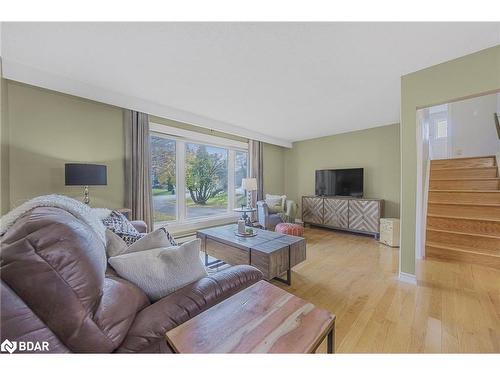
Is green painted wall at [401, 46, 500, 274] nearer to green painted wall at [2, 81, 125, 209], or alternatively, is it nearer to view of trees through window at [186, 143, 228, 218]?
view of trees through window at [186, 143, 228, 218]

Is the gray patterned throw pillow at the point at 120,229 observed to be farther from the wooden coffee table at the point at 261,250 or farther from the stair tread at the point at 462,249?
the stair tread at the point at 462,249

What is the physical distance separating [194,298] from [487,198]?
4.20m

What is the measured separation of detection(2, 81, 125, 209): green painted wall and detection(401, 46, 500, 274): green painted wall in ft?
11.7

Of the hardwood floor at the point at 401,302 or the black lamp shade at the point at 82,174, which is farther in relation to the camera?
the black lamp shade at the point at 82,174

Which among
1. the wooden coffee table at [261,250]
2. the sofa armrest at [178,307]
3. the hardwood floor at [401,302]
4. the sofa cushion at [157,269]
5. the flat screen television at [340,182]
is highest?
the flat screen television at [340,182]

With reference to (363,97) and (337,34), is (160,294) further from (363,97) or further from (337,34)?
(363,97)

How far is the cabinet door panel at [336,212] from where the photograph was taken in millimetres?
4211

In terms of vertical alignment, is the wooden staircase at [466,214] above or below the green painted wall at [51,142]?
below

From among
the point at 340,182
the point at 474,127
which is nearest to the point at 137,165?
the point at 340,182

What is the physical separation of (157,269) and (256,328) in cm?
53

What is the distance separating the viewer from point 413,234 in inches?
84.2

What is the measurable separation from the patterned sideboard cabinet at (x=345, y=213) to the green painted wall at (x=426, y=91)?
70.3 inches

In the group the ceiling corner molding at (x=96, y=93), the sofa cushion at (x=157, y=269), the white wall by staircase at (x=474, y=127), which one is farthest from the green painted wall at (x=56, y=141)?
the white wall by staircase at (x=474, y=127)

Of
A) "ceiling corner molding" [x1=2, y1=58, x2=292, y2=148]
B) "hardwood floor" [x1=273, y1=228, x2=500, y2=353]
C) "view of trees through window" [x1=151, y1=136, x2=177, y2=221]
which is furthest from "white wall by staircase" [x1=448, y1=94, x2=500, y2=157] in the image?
"view of trees through window" [x1=151, y1=136, x2=177, y2=221]
